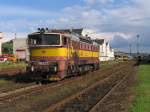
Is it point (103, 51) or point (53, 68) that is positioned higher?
A: point (103, 51)

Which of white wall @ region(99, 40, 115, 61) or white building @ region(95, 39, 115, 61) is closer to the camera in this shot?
white building @ region(95, 39, 115, 61)

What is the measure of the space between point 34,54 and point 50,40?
1.35m

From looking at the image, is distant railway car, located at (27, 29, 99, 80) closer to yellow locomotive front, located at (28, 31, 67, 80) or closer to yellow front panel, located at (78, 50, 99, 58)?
yellow locomotive front, located at (28, 31, 67, 80)

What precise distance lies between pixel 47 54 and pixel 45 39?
985 millimetres

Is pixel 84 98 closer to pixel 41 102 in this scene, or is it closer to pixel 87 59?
pixel 41 102

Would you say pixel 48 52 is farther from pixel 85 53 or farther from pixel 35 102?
pixel 85 53

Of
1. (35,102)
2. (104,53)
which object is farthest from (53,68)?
(104,53)

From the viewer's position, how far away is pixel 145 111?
13812mm

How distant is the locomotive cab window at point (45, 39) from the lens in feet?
88.3

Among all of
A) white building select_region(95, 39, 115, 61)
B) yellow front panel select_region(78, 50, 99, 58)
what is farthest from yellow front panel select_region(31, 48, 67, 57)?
white building select_region(95, 39, 115, 61)

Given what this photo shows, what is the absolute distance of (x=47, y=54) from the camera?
26797 mm

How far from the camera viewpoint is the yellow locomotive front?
2655cm

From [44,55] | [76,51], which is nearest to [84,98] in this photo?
[44,55]

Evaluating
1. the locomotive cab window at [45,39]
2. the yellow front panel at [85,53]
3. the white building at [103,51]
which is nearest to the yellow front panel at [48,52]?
the locomotive cab window at [45,39]
